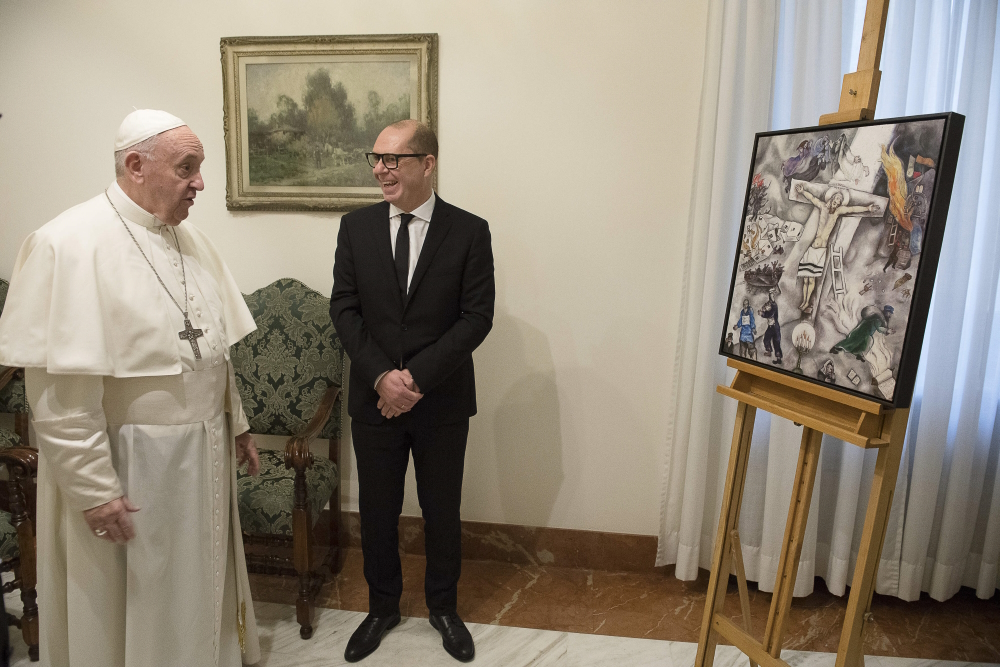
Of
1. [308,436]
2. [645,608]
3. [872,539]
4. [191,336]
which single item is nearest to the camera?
[872,539]

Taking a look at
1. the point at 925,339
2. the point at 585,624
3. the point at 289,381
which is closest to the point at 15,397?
the point at 289,381

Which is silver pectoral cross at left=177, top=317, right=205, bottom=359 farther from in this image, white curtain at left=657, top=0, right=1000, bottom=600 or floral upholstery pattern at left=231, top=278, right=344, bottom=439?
white curtain at left=657, top=0, right=1000, bottom=600

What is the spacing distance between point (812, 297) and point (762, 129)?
114 cm

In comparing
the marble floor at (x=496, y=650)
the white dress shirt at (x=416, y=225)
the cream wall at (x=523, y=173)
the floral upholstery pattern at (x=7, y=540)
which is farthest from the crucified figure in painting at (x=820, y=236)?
the floral upholstery pattern at (x=7, y=540)

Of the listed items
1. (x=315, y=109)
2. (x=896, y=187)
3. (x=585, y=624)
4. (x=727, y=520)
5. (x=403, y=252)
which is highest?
(x=315, y=109)

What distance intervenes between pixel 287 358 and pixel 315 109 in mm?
1179

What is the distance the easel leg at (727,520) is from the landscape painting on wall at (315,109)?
6.24 feet

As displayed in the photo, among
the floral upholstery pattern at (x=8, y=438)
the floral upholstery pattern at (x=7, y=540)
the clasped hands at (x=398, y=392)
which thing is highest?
the clasped hands at (x=398, y=392)

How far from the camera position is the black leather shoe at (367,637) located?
8.33ft

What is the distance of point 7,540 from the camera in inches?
93.6

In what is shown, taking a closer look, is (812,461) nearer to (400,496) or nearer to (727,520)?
(727,520)

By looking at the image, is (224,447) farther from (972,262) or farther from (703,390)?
(972,262)

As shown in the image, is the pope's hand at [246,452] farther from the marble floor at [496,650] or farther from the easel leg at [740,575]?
the easel leg at [740,575]

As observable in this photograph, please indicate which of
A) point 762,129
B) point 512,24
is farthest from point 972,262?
point 512,24
